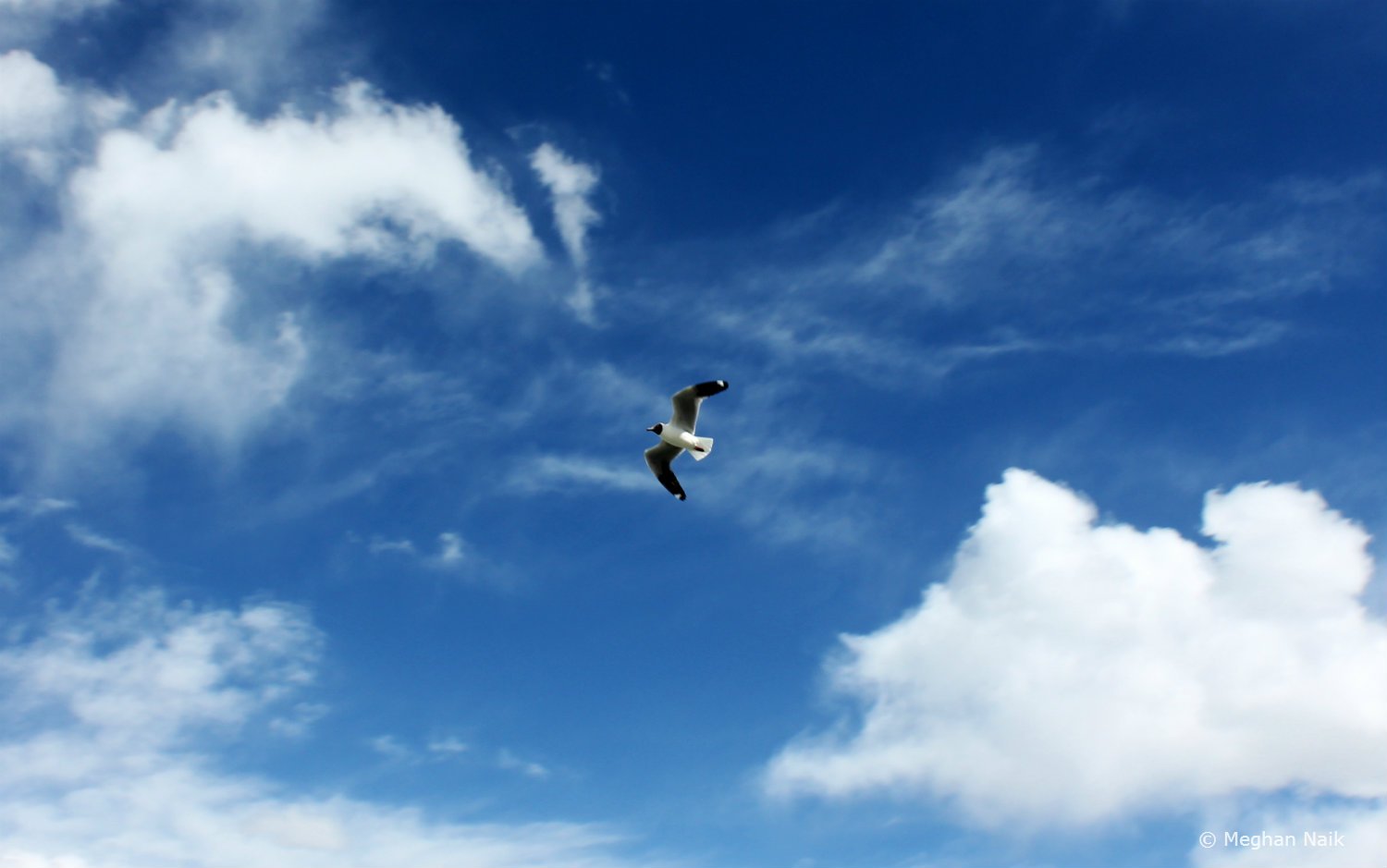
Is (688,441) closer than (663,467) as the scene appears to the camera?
Yes

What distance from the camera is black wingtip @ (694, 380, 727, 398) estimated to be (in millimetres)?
62906

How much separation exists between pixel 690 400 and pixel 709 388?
5.67 ft

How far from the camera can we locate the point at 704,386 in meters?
63.3

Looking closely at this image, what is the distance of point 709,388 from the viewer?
208 ft

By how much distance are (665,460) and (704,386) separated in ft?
28.4

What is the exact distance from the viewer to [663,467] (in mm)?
70688

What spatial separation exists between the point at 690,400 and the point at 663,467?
7535 mm

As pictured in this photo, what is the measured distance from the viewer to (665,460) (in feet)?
231

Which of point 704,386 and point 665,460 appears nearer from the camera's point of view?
point 704,386

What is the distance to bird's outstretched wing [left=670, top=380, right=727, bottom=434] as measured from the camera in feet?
207

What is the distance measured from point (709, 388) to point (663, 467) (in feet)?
29.9

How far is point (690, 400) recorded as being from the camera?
64.5 metres

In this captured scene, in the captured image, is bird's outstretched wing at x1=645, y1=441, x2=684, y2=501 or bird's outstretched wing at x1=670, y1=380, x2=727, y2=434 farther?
bird's outstretched wing at x1=645, y1=441, x2=684, y2=501

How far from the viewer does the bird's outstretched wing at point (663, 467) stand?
70000 millimetres
